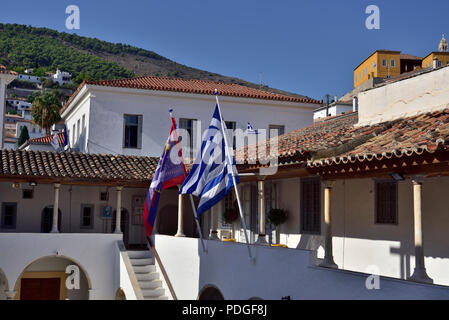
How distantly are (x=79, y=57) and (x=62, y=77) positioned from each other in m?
8.43

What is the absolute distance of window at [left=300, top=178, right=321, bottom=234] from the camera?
15258mm

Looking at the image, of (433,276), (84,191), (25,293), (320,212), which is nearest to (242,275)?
(320,212)

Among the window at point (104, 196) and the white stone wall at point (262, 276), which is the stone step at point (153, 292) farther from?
the window at point (104, 196)

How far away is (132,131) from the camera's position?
2541 cm

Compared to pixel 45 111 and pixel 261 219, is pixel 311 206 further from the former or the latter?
pixel 45 111

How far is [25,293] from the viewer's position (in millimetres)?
24172

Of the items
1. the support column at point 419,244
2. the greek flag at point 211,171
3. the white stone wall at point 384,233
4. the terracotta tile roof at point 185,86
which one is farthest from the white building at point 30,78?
the support column at point 419,244

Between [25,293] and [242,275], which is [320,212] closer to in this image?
[242,275]

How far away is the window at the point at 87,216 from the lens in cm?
2422

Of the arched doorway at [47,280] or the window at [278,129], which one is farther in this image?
the window at [278,129]

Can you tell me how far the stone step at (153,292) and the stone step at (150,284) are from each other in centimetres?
19

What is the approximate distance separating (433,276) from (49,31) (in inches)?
5909

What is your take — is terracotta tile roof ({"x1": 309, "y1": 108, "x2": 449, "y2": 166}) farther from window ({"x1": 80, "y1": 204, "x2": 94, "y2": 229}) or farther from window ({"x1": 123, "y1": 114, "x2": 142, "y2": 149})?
window ({"x1": 80, "y1": 204, "x2": 94, "y2": 229})

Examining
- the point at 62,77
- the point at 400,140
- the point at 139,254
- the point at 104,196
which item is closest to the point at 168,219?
the point at 104,196
